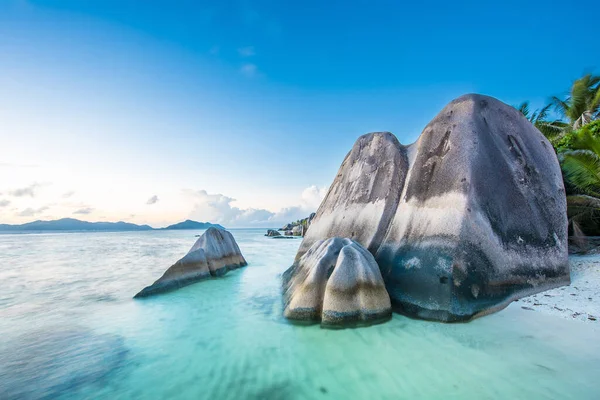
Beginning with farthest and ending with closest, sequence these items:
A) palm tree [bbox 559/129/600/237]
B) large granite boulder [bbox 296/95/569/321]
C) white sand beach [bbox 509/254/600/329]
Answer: palm tree [bbox 559/129/600/237]
large granite boulder [bbox 296/95/569/321]
white sand beach [bbox 509/254/600/329]

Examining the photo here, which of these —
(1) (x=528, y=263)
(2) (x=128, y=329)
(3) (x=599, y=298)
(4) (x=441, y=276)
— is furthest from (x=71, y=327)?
(3) (x=599, y=298)

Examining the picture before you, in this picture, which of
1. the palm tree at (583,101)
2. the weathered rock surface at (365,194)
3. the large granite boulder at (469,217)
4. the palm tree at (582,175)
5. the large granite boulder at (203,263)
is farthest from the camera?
the palm tree at (583,101)

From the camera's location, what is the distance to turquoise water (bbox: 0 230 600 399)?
324cm

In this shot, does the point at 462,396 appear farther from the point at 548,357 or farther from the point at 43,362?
the point at 43,362

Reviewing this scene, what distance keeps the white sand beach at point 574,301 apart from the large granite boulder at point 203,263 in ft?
28.4

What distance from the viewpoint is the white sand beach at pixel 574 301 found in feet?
16.0

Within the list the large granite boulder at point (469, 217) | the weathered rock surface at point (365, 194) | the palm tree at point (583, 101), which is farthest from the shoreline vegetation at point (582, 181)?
the palm tree at point (583, 101)

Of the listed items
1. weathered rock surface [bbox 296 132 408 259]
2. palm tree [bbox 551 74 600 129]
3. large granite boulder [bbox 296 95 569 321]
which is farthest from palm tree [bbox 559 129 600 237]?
palm tree [bbox 551 74 600 129]

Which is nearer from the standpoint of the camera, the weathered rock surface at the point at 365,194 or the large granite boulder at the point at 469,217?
the large granite boulder at the point at 469,217

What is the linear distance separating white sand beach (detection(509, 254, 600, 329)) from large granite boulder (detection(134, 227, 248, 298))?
8.64 meters

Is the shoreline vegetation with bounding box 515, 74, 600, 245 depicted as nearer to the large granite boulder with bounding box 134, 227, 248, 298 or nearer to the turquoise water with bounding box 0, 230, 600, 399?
the turquoise water with bounding box 0, 230, 600, 399

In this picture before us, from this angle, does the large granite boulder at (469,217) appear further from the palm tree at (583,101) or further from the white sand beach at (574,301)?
the palm tree at (583,101)

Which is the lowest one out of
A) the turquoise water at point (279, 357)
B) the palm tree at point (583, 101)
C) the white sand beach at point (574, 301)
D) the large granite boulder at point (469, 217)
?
the turquoise water at point (279, 357)

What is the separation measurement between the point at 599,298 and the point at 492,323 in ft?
8.52
